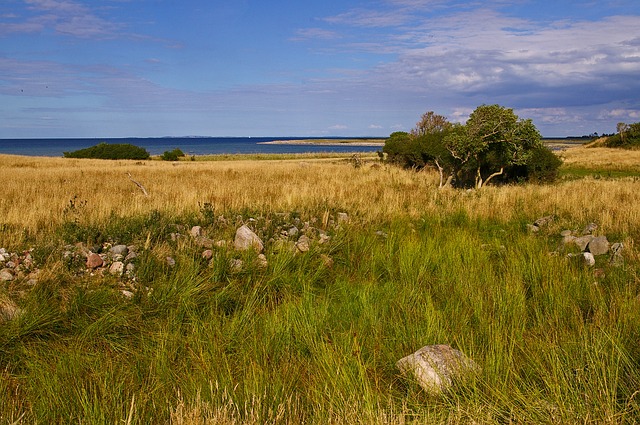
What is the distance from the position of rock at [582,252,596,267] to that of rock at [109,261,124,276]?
6.95m

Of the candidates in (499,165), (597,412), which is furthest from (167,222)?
(499,165)

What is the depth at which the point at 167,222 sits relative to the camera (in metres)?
8.47

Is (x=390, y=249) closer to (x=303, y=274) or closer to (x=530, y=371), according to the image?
(x=303, y=274)

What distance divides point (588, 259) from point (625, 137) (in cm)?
6885

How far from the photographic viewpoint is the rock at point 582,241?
795cm

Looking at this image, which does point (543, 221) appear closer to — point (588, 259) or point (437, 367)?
point (588, 259)

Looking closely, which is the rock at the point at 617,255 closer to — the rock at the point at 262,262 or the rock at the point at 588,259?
the rock at the point at 588,259

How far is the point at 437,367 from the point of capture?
3561 mm

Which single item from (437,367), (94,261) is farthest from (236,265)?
(437,367)

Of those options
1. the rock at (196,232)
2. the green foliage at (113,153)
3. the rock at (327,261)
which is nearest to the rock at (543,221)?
the rock at (327,261)

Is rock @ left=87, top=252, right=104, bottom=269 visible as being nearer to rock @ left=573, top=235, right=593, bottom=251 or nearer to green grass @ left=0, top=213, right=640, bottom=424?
green grass @ left=0, top=213, right=640, bottom=424

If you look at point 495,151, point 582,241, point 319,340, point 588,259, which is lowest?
point 319,340

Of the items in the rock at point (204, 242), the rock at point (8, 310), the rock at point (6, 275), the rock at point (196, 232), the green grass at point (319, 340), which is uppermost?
the rock at point (196, 232)

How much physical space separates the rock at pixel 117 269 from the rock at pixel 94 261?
19cm
